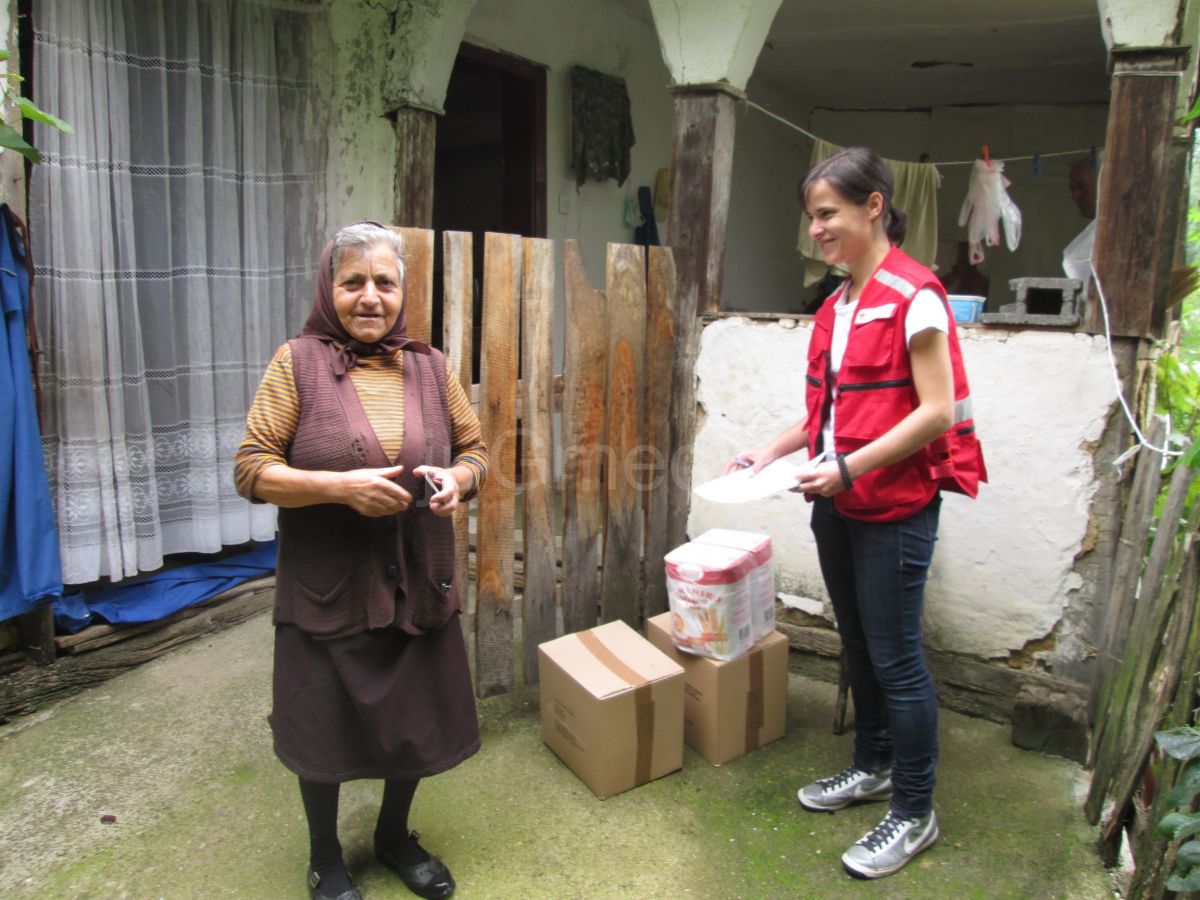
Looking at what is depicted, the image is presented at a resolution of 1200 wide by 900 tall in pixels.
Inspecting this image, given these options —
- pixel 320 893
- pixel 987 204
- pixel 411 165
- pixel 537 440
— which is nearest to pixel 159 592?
pixel 537 440

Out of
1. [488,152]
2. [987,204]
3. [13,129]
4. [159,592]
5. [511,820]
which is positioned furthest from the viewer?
[488,152]

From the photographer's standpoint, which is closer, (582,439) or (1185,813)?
(1185,813)

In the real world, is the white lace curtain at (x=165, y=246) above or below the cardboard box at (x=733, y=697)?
above

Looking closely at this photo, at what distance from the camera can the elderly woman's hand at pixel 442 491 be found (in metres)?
2.02

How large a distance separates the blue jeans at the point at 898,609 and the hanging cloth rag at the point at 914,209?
436 cm

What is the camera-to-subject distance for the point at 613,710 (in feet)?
8.77

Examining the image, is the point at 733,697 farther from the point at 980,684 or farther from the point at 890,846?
the point at 980,684

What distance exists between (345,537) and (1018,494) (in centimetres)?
236

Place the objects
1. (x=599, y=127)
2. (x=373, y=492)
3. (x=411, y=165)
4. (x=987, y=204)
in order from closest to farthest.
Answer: (x=373, y=492) → (x=411, y=165) → (x=987, y=204) → (x=599, y=127)

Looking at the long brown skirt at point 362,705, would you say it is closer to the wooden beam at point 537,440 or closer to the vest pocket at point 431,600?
the vest pocket at point 431,600

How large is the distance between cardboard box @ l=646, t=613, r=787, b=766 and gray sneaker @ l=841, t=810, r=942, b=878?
1.87ft

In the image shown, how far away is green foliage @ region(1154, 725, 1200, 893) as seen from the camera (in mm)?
1685

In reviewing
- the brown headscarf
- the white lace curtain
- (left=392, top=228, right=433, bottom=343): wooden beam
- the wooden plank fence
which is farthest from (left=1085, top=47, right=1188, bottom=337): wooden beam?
the white lace curtain

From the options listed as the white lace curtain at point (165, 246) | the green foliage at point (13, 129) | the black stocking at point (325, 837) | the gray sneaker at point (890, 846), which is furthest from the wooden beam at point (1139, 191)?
the white lace curtain at point (165, 246)
